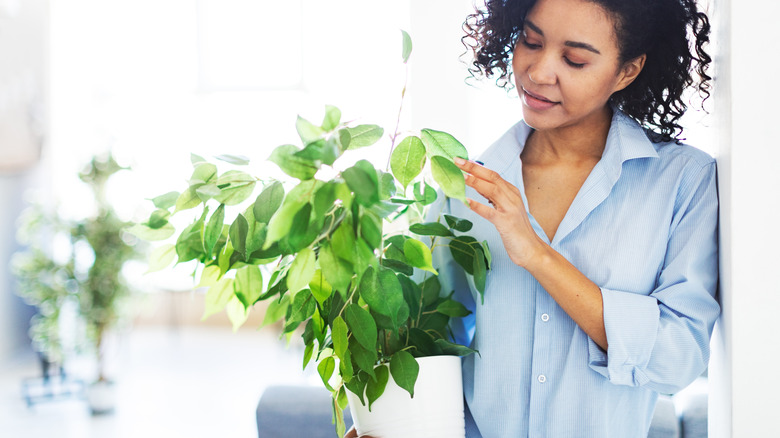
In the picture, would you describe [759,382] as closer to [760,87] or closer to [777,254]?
[777,254]

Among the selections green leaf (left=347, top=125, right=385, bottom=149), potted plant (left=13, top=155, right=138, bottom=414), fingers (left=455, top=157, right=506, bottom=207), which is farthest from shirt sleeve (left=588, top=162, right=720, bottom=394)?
potted plant (left=13, top=155, right=138, bottom=414)

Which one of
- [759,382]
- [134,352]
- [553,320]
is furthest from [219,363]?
[759,382]

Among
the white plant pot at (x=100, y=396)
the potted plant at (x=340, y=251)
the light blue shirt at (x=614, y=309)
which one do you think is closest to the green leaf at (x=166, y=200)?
the potted plant at (x=340, y=251)

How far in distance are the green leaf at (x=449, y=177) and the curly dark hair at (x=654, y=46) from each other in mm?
380

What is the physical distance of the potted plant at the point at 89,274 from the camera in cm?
373

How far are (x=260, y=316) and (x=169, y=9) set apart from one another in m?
2.70

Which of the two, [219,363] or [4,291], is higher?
[4,291]

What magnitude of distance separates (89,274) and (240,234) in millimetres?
3200

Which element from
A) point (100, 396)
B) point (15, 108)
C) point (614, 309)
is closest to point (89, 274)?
point (100, 396)

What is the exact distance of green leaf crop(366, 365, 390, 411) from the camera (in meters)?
0.99

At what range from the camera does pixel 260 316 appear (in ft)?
18.8

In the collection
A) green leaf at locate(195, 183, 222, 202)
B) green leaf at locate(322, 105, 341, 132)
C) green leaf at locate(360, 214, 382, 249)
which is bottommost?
green leaf at locate(360, 214, 382, 249)

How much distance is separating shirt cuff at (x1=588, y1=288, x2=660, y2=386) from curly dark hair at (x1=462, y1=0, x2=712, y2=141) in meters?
0.32

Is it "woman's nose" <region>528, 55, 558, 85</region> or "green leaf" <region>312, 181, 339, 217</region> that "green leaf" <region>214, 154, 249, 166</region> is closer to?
"green leaf" <region>312, 181, 339, 217</region>
